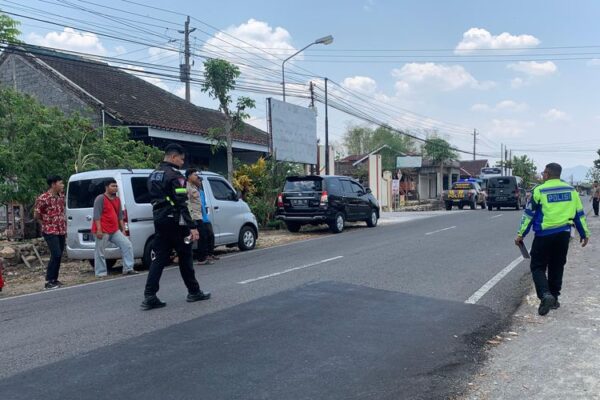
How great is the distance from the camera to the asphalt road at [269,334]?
4133 millimetres

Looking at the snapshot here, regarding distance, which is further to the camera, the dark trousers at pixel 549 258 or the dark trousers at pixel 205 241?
the dark trousers at pixel 205 241

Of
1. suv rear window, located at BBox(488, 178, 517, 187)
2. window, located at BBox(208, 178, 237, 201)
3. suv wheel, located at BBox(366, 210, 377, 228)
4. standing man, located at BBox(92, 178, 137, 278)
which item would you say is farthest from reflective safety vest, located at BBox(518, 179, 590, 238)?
suv rear window, located at BBox(488, 178, 517, 187)

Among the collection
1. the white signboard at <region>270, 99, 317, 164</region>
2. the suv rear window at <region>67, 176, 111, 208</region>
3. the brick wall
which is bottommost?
the suv rear window at <region>67, 176, 111, 208</region>

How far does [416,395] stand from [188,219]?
11.5 ft

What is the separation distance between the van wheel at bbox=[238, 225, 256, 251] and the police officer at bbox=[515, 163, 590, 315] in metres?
7.60

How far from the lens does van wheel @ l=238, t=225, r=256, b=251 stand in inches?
504

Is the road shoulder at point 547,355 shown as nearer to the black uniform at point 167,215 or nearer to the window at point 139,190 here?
the black uniform at point 167,215

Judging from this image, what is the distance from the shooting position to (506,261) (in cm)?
1020

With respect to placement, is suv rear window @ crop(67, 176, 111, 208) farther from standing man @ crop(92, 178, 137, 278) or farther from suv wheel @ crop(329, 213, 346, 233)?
suv wheel @ crop(329, 213, 346, 233)

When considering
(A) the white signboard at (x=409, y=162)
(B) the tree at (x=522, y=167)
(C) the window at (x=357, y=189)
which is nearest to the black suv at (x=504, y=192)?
(C) the window at (x=357, y=189)

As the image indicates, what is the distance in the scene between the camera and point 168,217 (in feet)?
20.7

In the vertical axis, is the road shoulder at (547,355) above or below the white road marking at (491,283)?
below

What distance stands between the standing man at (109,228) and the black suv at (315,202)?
766cm

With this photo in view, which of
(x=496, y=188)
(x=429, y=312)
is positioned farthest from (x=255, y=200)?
(x=496, y=188)
